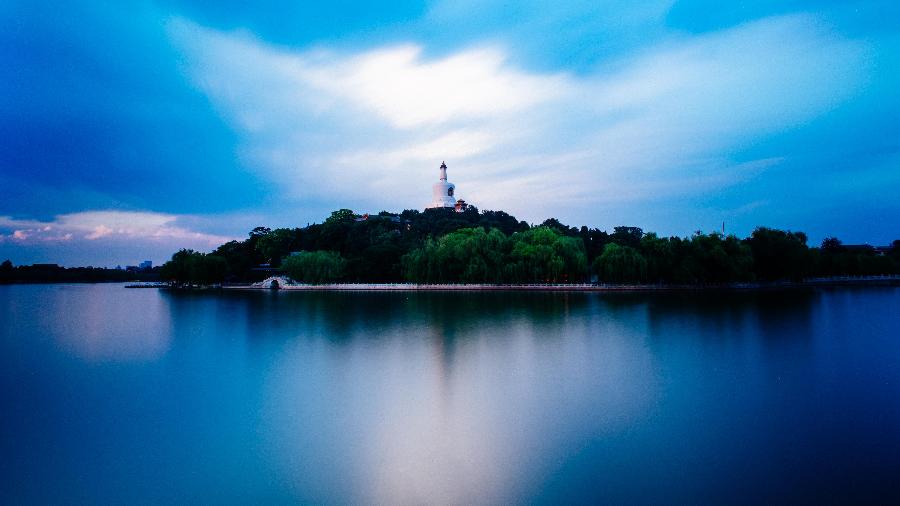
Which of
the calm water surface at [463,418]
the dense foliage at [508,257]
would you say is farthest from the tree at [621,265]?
the calm water surface at [463,418]

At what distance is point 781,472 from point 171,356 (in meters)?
12.2

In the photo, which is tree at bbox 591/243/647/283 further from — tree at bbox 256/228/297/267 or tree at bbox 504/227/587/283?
tree at bbox 256/228/297/267

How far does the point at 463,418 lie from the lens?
689 cm

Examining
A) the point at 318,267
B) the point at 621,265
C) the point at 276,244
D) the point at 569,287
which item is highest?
the point at 276,244

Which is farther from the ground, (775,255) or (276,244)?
(276,244)

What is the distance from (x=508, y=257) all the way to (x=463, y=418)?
30.2 m

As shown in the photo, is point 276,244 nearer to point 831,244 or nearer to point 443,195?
point 443,195

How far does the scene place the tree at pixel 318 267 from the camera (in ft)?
140

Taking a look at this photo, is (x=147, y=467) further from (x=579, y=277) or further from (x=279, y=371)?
(x=579, y=277)

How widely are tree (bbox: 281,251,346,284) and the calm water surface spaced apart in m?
28.3

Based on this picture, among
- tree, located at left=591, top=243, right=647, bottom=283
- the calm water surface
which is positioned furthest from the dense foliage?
the calm water surface

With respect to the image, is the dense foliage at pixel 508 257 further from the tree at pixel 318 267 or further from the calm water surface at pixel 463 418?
the calm water surface at pixel 463 418

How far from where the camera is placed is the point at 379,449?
585 centimetres

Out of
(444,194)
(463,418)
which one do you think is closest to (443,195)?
(444,194)
